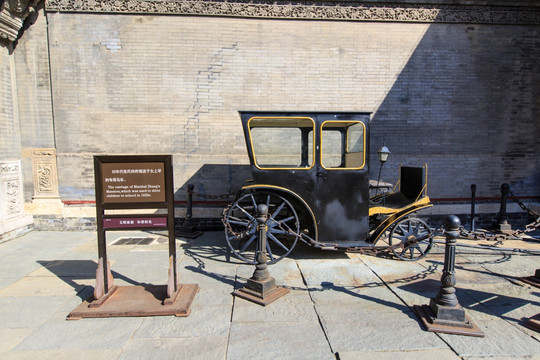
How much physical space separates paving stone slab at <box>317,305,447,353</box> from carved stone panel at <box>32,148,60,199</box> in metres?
6.86

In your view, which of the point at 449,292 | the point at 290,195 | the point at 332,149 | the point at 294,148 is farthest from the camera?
the point at 294,148

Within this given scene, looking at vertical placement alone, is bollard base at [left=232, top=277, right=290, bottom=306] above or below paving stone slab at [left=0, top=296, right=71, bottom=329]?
above

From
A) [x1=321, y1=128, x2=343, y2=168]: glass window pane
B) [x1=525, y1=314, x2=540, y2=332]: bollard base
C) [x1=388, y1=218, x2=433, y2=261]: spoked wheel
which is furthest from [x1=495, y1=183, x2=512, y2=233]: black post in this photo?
[x1=525, y1=314, x2=540, y2=332]: bollard base

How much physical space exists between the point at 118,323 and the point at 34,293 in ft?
5.38

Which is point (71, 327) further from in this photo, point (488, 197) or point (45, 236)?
point (488, 197)

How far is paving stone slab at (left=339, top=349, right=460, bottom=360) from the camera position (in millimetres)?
2896

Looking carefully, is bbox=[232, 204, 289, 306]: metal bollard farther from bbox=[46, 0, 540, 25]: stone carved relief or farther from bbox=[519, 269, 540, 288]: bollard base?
bbox=[46, 0, 540, 25]: stone carved relief

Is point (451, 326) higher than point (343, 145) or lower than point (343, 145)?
lower

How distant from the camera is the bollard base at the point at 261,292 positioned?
3.94 metres

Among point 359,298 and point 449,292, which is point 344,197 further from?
point 449,292

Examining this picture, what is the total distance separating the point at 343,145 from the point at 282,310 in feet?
11.1

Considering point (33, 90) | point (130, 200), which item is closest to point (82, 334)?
point (130, 200)

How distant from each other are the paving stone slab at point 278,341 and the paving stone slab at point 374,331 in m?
0.15

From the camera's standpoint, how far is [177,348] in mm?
3053
